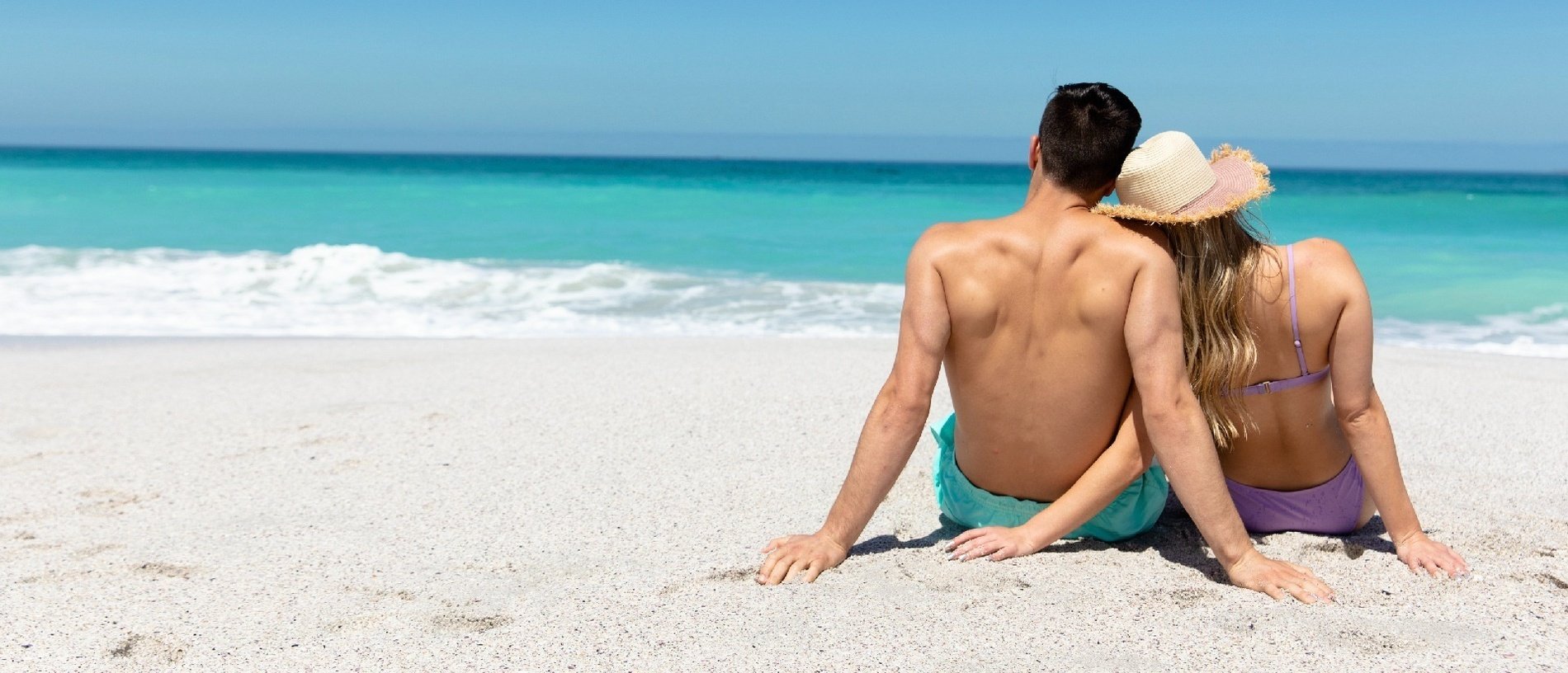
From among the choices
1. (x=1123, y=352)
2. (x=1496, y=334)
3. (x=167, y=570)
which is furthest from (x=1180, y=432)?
(x=1496, y=334)

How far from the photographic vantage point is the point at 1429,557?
2.79 metres

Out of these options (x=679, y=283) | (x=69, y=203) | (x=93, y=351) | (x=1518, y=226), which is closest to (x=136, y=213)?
(x=69, y=203)

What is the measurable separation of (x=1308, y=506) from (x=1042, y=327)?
0.99 m

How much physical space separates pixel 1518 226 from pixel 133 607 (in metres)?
24.5

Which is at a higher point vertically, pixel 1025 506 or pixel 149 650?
pixel 1025 506

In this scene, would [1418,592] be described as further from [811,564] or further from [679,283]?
[679,283]

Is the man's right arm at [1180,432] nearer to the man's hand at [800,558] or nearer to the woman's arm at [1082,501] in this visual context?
the woman's arm at [1082,501]

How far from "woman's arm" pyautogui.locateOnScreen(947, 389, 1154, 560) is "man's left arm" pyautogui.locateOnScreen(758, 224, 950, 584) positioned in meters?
0.30

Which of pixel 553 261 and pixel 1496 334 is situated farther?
pixel 553 261

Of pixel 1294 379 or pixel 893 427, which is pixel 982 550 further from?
pixel 1294 379

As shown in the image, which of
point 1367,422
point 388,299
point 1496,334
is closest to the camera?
point 1367,422

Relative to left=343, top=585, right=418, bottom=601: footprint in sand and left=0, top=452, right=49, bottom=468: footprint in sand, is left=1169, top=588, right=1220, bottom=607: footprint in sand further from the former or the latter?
left=0, top=452, right=49, bottom=468: footprint in sand

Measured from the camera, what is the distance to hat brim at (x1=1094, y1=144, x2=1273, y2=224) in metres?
2.51

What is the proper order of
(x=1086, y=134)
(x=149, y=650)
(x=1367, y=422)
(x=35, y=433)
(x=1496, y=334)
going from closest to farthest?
(x=149, y=650) → (x=1086, y=134) → (x=1367, y=422) → (x=35, y=433) → (x=1496, y=334)
